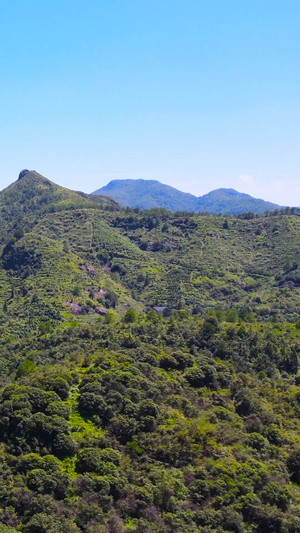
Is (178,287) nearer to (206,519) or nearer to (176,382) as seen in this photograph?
(176,382)

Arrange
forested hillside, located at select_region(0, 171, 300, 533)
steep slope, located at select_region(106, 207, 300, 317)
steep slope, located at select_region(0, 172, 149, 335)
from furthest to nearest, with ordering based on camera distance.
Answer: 1. steep slope, located at select_region(106, 207, 300, 317)
2. steep slope, located at select_region(0, 172, 149, 335)
3. forested hillside, located at select_region(0, 171, 300, 533)

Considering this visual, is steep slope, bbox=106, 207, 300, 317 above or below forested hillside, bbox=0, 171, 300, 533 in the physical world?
above

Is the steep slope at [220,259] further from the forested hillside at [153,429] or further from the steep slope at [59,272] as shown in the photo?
the forested hillside at [153,429]

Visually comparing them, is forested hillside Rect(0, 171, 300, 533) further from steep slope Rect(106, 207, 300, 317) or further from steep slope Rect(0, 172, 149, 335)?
steep slope Rect(106, 207, 300, 317)

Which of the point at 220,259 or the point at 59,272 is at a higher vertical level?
the point at 220,259

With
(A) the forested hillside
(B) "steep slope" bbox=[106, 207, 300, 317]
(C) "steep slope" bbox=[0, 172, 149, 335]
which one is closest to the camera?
(A) the forested hillside

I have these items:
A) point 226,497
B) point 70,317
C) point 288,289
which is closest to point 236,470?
point 226,497

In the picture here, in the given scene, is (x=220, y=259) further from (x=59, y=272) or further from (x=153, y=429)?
(x=153, y=429)

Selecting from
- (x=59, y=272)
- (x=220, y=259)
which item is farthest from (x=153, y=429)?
(x=220, y=259)

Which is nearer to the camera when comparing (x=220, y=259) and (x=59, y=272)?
(x=59, y=272)

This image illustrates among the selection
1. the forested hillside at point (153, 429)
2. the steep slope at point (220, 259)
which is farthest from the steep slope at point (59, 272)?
the forested hillside at point (153, 429)

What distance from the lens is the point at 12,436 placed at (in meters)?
31.8

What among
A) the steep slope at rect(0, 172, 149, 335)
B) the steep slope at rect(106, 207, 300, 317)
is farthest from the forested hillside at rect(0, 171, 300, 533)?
the steep slope at rect(106, 207, 300, 317)

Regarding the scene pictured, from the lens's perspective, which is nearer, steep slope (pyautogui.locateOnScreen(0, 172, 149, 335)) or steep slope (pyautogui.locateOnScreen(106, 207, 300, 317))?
steep slope (pyautogui.locateOnScreen(0, 172, 149, 335))
